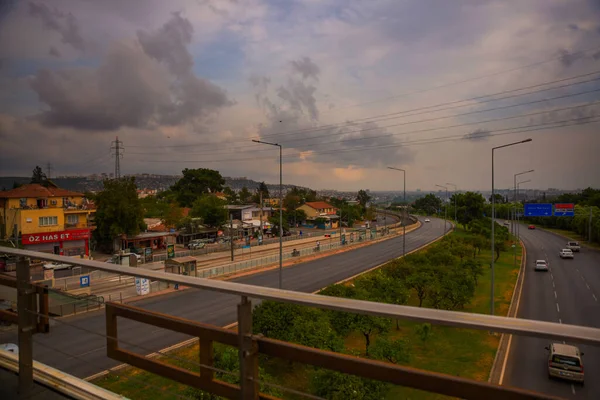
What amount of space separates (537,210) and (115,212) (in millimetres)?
25736

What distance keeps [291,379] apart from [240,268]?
552 inches

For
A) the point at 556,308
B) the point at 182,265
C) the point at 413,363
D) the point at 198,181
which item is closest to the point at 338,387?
the point at 413,363

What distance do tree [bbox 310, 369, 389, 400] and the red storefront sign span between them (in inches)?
835

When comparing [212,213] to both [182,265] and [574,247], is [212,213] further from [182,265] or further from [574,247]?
[574,247]

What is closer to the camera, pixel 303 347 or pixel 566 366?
pixel 303 347

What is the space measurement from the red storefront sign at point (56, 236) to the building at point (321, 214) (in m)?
29.9

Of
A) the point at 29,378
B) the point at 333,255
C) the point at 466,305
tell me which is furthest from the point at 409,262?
the point at 29,378

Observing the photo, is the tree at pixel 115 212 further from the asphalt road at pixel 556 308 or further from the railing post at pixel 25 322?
the railing post at pixel 25 322

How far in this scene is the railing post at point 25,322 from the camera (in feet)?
6.68

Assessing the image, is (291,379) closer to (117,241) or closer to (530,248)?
(117,241)

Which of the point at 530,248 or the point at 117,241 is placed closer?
the point at 117,241

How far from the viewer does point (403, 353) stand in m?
7.45

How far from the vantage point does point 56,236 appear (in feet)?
72.7

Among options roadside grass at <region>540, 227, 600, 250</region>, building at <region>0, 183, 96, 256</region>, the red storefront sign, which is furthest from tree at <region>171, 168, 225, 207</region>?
roadside grass at <region>540, 227, 600, 250</region>
